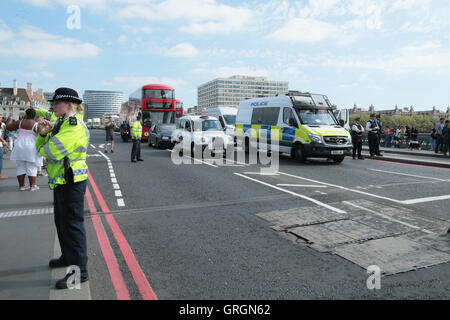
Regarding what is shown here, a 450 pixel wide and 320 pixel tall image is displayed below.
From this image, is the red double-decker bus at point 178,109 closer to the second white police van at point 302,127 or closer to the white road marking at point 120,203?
the second white police van at point 302,127

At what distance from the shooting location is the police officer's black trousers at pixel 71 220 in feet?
11.0

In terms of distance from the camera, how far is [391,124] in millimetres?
146750

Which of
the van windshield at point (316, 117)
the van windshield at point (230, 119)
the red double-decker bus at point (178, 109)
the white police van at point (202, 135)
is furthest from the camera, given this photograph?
the red double-decker bus at point (178, 109)

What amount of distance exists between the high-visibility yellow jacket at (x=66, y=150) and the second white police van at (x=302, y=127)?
35.5 feet

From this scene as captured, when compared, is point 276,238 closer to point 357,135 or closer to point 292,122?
point 292,122

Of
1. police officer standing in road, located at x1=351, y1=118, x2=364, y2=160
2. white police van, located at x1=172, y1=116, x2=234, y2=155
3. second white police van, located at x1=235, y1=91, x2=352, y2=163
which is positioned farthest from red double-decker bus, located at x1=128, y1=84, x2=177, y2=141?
police officer standing in road, located at x1=351, y1=118, x2=364, y2=160

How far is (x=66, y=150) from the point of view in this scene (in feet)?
10.6

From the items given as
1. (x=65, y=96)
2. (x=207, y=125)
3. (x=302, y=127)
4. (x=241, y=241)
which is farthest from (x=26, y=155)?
(x=207, y=125)

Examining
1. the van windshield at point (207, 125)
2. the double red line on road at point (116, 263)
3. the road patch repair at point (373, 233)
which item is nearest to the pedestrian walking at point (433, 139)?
the van windshield at point (207, 125)

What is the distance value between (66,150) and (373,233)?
4.10 m

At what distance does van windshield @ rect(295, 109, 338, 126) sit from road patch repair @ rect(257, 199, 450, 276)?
25.3ft

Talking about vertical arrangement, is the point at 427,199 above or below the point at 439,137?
below

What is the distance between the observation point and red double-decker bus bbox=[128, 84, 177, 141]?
2686 centimetres

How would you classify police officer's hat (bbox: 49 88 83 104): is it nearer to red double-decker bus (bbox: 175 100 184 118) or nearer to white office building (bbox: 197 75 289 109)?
red double-decker bus (bbox: 175 100 184 118)
